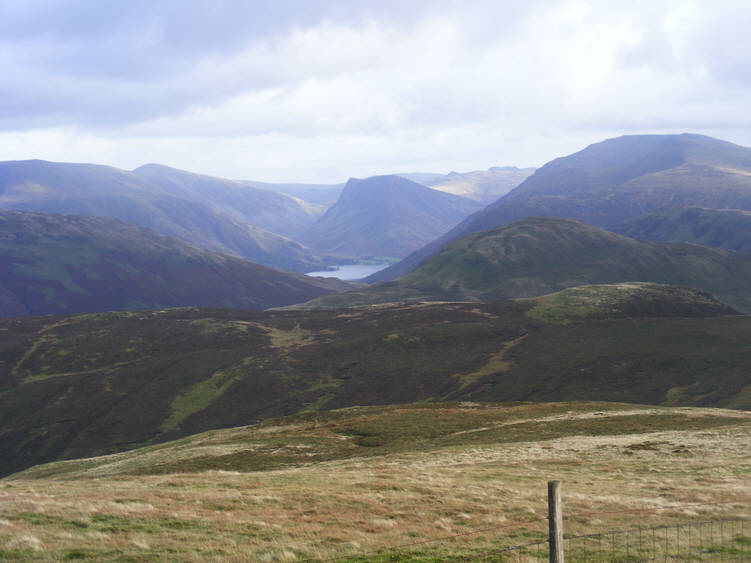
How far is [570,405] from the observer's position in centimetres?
7875

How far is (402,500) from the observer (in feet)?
92.1

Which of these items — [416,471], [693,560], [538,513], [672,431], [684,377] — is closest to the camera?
[693,560]

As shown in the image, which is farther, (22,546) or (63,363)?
(63,363)

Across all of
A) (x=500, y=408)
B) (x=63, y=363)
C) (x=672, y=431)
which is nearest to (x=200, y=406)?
(x=63, y=363)

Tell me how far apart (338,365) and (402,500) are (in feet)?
411

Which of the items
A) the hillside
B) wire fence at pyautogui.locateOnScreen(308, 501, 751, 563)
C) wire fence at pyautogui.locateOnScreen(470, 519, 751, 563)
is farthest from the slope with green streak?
the hillside

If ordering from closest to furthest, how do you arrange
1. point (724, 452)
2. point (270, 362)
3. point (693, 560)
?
point (693, 560), point (724, 452), point (270, 362)

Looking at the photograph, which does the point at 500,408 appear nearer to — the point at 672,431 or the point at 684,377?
the point at 672,431

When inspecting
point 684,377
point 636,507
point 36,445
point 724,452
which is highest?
point 636,507

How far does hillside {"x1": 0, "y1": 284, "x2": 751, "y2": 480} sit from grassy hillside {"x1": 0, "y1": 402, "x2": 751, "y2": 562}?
68.7 meters

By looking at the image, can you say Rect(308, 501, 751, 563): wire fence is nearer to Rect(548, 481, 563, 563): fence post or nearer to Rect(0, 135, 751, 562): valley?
Rect(0, 135, 751, 562): valley

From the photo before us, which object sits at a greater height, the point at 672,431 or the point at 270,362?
the point at 672,431

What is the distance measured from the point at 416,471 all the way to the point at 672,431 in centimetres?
3048

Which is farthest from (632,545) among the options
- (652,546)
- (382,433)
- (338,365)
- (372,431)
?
(338,365)
